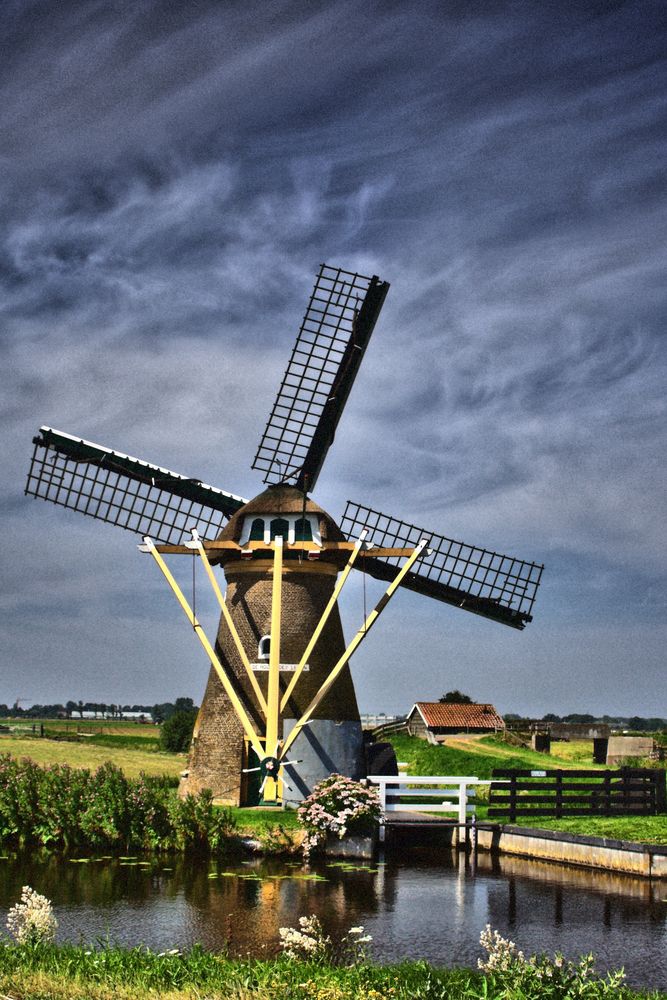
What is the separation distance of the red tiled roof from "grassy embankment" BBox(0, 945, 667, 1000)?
44321mm

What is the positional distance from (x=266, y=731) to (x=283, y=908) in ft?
29.6

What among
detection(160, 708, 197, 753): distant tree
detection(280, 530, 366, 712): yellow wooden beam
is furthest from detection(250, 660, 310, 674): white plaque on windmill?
detection(160, 708, 197, 753): distant tree

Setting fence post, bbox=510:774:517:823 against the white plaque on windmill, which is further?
the white plaque on windmill

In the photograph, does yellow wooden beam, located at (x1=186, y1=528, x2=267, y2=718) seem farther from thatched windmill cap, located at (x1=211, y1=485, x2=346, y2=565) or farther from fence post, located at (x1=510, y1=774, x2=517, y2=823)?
fence post, located at (x1=510, y1=774, x2=517, y2=823)

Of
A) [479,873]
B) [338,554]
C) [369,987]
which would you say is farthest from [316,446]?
[369,987]

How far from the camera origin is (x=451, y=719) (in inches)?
2163

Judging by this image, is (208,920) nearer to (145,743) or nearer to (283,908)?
(283,908)

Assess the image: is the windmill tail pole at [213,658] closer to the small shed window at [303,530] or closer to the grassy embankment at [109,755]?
the small shed window at [303,530]

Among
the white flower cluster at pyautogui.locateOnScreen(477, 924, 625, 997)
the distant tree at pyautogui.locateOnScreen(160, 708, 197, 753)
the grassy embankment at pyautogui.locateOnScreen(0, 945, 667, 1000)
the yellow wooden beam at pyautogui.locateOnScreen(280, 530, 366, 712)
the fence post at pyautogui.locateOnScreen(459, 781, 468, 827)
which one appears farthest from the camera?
the distant tree at pyautogui.locateOnScreen(160, 708, 197, 753)

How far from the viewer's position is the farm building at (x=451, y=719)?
177 feet

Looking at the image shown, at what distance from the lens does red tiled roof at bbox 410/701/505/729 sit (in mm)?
54094

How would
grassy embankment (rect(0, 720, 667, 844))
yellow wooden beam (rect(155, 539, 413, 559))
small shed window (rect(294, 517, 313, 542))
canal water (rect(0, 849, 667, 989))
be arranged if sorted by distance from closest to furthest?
canal water (rect(0, 849, 667, 989))
grassy embankment (rect(0, 720, 667, 844))
yellow wooden beam (rect(155, 539, 413, 559))
small shed window (rect(294, 517, 313, 542))

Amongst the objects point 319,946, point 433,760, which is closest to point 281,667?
point 433,760

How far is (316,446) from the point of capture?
92.1 ft
